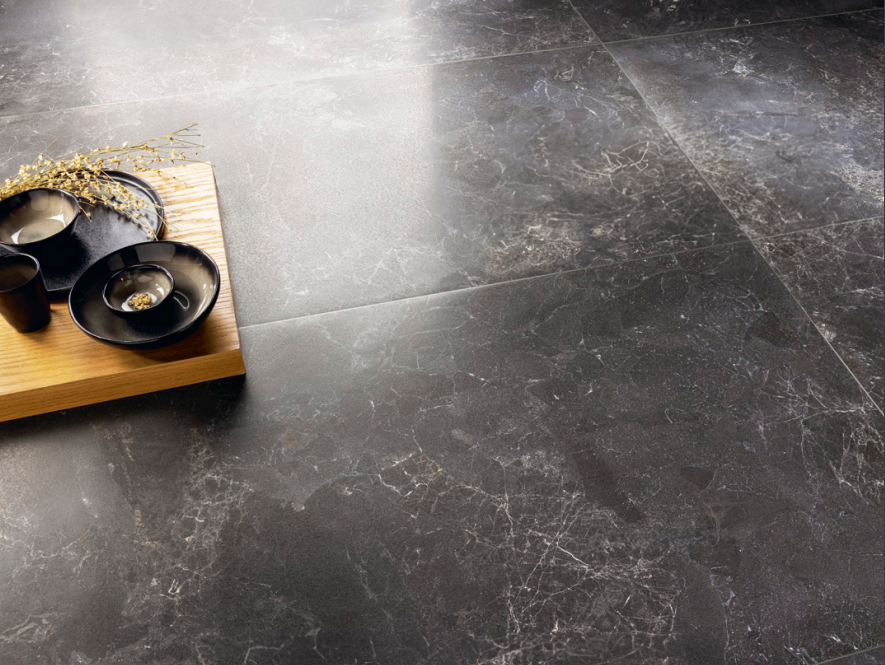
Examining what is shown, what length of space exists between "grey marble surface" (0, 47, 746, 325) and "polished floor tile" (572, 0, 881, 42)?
0.87 feet

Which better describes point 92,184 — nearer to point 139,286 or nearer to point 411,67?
point 139,286

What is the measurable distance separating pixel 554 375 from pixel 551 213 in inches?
18.9

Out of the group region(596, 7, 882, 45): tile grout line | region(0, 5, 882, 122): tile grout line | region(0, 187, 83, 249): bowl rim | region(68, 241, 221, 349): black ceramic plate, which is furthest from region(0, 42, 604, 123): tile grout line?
region(68, 241, 221, 349): black ceramic plate

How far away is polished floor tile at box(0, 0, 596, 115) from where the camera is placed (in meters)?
2.05

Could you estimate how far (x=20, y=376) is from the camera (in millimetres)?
1293

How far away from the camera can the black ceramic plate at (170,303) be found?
4.21 ft

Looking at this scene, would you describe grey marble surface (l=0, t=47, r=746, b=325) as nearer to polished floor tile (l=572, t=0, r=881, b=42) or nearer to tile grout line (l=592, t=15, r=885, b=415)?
tile grout line (l=592, t=15, r=885, b=415)

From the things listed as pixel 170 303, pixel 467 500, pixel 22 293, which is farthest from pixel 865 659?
pixel 22 293

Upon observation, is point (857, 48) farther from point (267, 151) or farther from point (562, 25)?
point (267, 151)

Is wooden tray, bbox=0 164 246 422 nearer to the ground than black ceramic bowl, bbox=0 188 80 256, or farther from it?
nearer to the ground

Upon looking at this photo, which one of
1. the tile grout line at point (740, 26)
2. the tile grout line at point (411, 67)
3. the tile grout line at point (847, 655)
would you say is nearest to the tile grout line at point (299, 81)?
the tile grout line at point (411, 67)

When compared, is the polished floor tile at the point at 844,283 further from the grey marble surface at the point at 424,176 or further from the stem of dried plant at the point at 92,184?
the stem of dried plant at the point at 92,184

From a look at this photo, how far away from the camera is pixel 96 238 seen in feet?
4.83

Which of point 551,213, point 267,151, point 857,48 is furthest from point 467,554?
point 857,48
